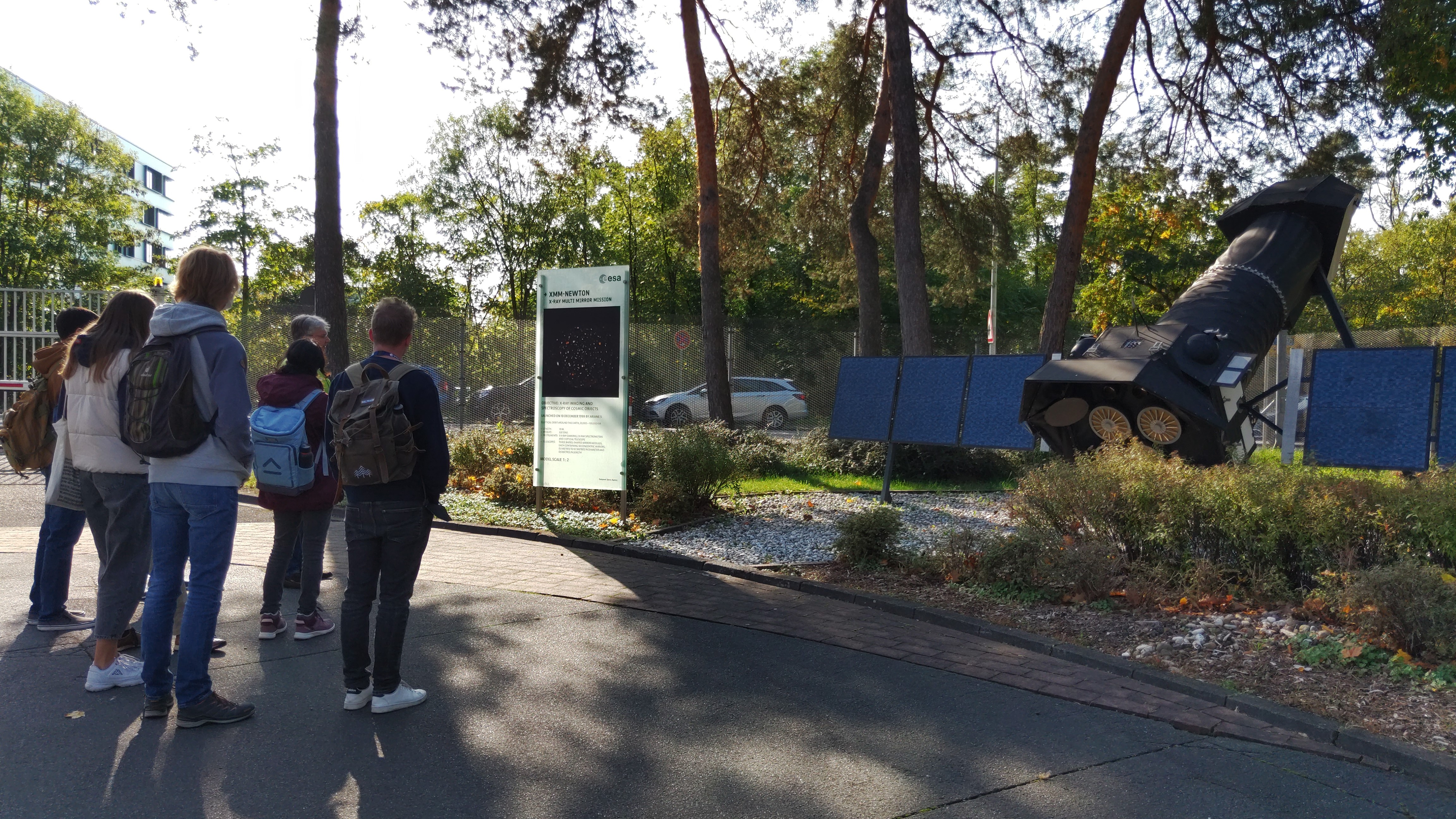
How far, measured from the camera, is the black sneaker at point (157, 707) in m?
4.68

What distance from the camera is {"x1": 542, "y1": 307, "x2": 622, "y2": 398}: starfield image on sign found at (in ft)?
35.5

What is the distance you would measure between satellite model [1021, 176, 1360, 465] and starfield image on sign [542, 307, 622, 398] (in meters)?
4.19

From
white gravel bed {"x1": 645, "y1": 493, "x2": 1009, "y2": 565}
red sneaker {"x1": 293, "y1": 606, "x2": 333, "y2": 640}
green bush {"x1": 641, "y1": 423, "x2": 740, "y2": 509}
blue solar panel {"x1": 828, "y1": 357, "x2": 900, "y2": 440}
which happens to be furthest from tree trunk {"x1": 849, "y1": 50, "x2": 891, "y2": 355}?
red sneaker {"x1": 293, "y1": 606, "x2": 333, "y2": 640}

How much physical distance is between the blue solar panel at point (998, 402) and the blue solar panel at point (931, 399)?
0.53ft

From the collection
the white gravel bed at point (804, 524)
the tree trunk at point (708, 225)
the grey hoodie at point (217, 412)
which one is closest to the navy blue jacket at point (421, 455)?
the grey hoodie at point (217, 412)

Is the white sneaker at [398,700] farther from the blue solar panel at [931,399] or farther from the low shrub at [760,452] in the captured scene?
the low shrub at [760,452]

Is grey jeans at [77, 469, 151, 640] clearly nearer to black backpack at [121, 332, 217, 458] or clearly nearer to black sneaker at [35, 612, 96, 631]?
black backpack at [121, 332, 217, 458]

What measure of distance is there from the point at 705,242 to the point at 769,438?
3.55m

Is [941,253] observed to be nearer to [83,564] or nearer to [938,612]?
[938,612]

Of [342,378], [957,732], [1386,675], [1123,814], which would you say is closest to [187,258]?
[342,378]

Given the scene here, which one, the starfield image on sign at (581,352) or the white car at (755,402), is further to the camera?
the white car at (755,402)

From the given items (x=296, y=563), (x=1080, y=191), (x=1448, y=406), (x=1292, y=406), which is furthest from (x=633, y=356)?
(x=1448, y=406)

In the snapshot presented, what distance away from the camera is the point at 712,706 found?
5.00 meters

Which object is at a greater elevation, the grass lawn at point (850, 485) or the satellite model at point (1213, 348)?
the satellite model at point (1213, 348)
